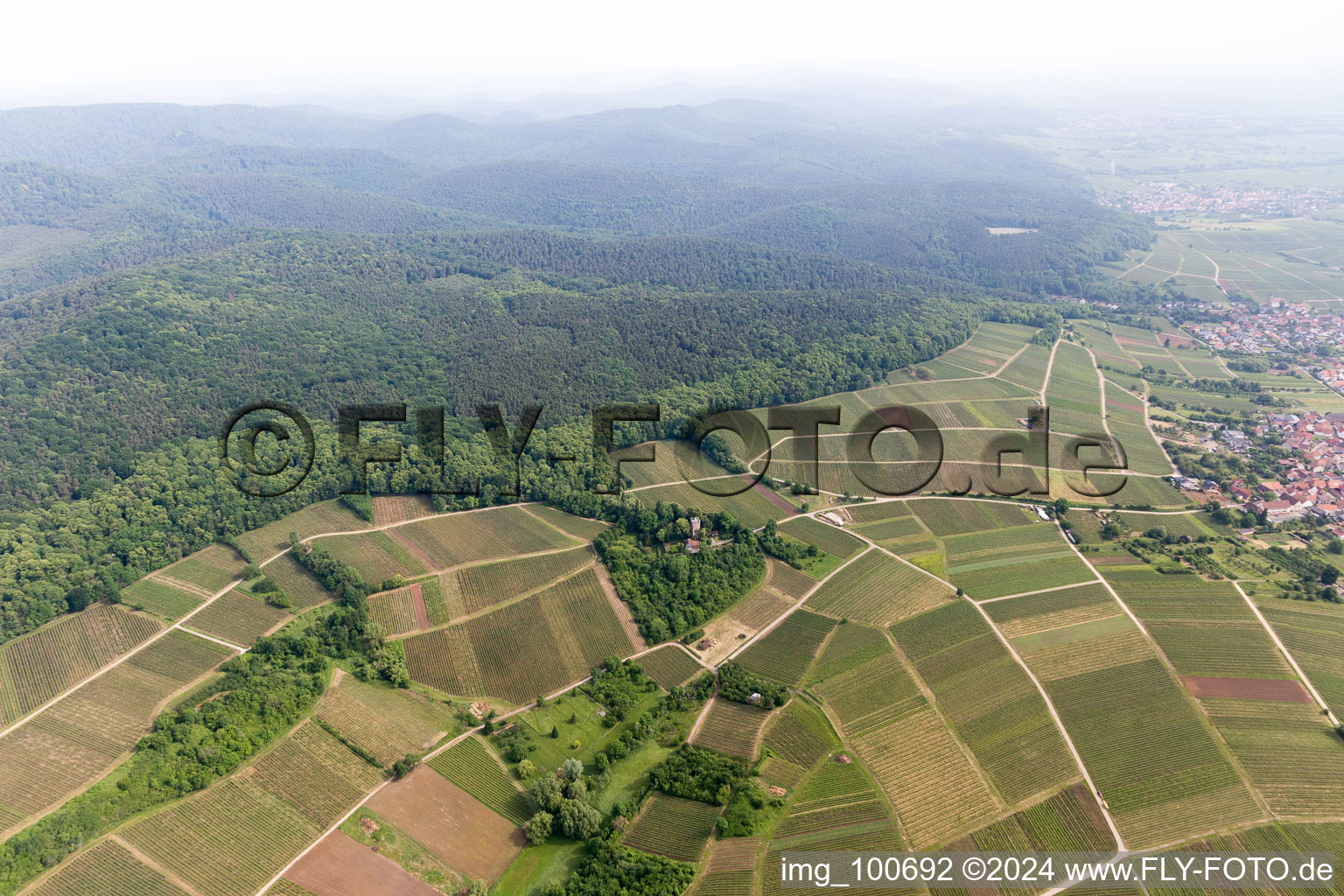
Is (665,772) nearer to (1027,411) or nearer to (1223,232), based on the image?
(1027,411)

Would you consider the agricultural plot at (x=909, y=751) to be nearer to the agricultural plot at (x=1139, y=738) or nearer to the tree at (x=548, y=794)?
the agricultural plot at (x=1139, y=738)

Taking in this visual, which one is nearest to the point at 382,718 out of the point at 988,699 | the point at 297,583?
the point at 297,583

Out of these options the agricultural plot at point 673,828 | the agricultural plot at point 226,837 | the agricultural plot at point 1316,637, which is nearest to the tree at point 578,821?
the agricultural plot at point 673,828

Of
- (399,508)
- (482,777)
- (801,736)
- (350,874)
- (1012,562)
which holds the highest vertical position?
(399,508)

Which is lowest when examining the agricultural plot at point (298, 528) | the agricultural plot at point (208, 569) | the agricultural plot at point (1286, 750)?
the agricultural plot at point (1286, 750)

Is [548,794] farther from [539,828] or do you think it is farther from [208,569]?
[208,569]

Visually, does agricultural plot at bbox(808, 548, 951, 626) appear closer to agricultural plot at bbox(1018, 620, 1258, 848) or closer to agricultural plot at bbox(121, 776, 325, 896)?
agricultural plot at bbox(1018, 620, 1258, 848)

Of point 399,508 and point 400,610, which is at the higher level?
point 399,508
